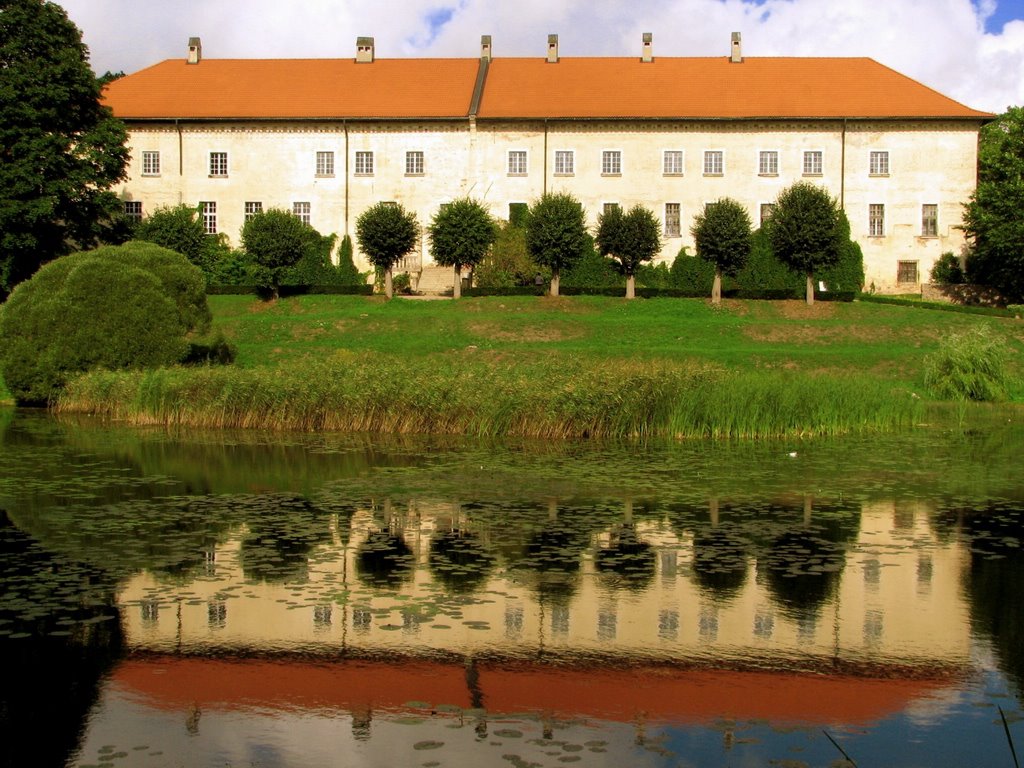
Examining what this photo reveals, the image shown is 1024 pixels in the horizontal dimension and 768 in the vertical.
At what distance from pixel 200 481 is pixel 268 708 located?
8.50 m

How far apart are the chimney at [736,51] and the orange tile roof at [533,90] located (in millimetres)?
285

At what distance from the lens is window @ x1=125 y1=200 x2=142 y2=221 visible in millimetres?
50278

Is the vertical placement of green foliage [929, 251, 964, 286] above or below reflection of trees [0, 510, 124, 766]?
above

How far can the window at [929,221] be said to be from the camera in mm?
49250

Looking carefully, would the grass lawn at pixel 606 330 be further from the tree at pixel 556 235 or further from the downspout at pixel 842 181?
the downspout at pixel 842 181

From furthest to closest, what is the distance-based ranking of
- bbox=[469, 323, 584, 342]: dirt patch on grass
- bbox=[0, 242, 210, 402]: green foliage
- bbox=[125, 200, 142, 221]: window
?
bbox=[125, 200, 142, 221]: window
bbox=[469, 323, 584, 342]: dirt patch on grass
bbox=[0, 242, 210, 402]: green foliage

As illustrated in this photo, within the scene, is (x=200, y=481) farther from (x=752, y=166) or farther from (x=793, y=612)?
(x=752, y=166)

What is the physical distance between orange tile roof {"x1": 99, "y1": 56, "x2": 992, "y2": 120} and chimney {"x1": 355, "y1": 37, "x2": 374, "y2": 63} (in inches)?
18.3

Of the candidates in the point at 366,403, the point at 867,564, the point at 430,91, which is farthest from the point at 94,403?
the point at 430,91

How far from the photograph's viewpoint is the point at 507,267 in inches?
1766

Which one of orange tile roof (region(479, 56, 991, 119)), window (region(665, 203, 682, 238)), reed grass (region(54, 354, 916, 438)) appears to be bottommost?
reed grass (region(54, 354, 916, 438))

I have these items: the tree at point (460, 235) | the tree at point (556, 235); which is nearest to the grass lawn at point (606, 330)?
the tree at point (556, 235)

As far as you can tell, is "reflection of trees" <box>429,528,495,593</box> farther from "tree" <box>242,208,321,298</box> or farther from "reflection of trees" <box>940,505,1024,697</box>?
"tree" <box>242,208,321,298</box>

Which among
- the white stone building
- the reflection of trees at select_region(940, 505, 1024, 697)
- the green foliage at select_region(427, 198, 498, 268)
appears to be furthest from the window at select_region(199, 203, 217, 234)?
the reflection of trees at select_region(940, 505, 1024, 697)
